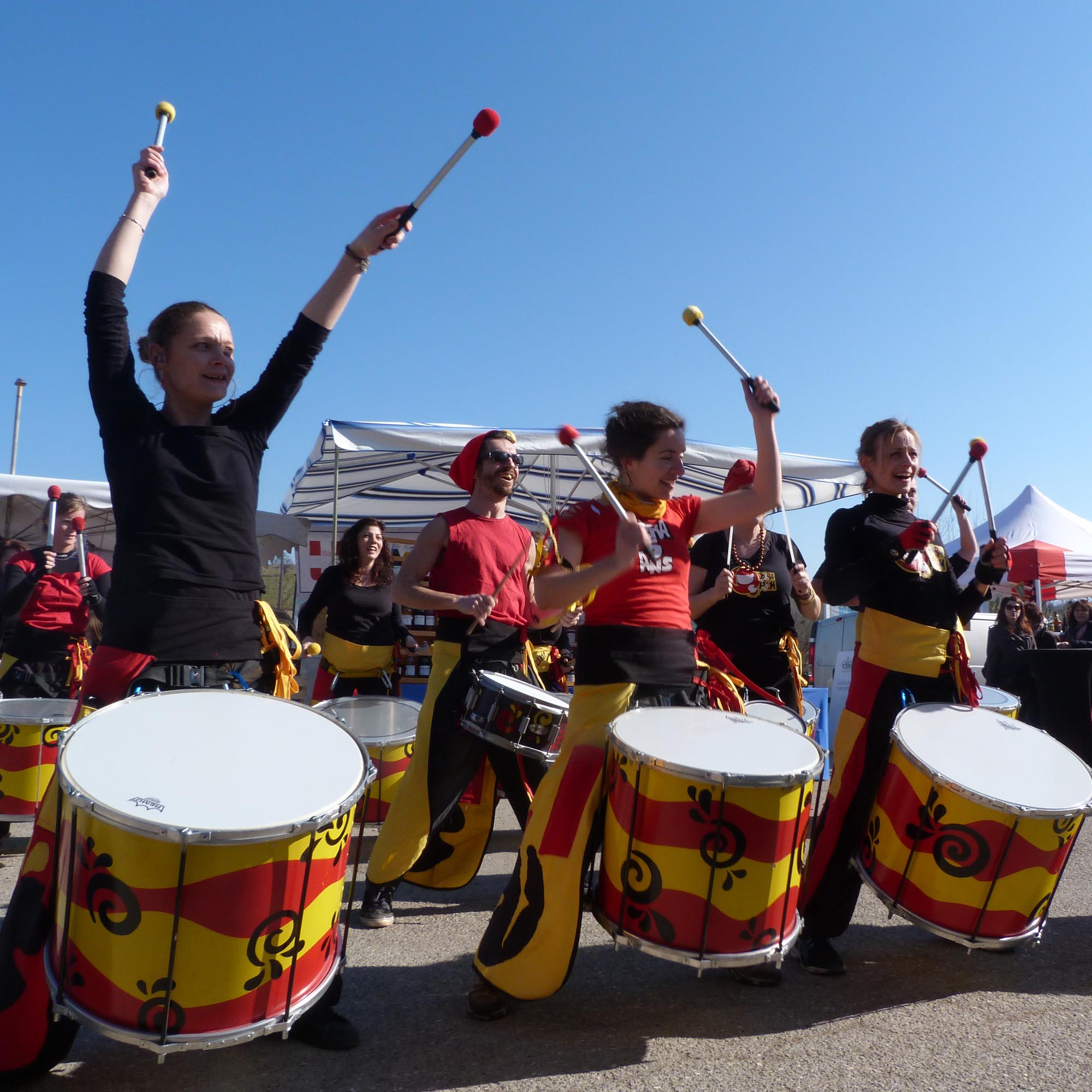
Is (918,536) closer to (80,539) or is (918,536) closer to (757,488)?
(757,488)

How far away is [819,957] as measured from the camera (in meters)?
3.01

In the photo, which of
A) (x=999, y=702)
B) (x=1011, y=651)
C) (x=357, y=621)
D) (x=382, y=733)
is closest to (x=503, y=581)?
(x=382, y=733)

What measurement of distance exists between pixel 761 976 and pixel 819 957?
0.26 meters

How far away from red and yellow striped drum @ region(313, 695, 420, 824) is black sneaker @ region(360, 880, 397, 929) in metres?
0.85

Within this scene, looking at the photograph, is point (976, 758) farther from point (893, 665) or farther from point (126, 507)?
point (126, 507)

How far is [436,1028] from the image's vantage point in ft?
8.28

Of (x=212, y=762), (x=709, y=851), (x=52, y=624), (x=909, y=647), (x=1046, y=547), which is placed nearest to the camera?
(x=212, y=762)

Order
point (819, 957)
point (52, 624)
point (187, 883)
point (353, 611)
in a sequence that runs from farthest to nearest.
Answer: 1. point (353, 611)
2. point (52, 624)
3. point (819, 957)
4. point (187, 883)

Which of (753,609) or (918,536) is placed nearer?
(918,536)

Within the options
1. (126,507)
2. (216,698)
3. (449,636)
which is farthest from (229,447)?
(449,636)

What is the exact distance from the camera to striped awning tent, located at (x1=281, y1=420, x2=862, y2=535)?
7594 millimetres

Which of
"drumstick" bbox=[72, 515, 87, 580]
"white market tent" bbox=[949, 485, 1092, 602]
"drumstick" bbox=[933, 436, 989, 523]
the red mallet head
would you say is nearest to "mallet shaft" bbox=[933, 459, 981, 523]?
"drumstick" bbox=[933, 436, 989, 523]

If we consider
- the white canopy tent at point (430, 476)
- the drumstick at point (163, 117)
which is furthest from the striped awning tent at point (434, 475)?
the drumstick at point (163, 117)

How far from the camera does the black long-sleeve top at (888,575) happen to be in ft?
10.4
